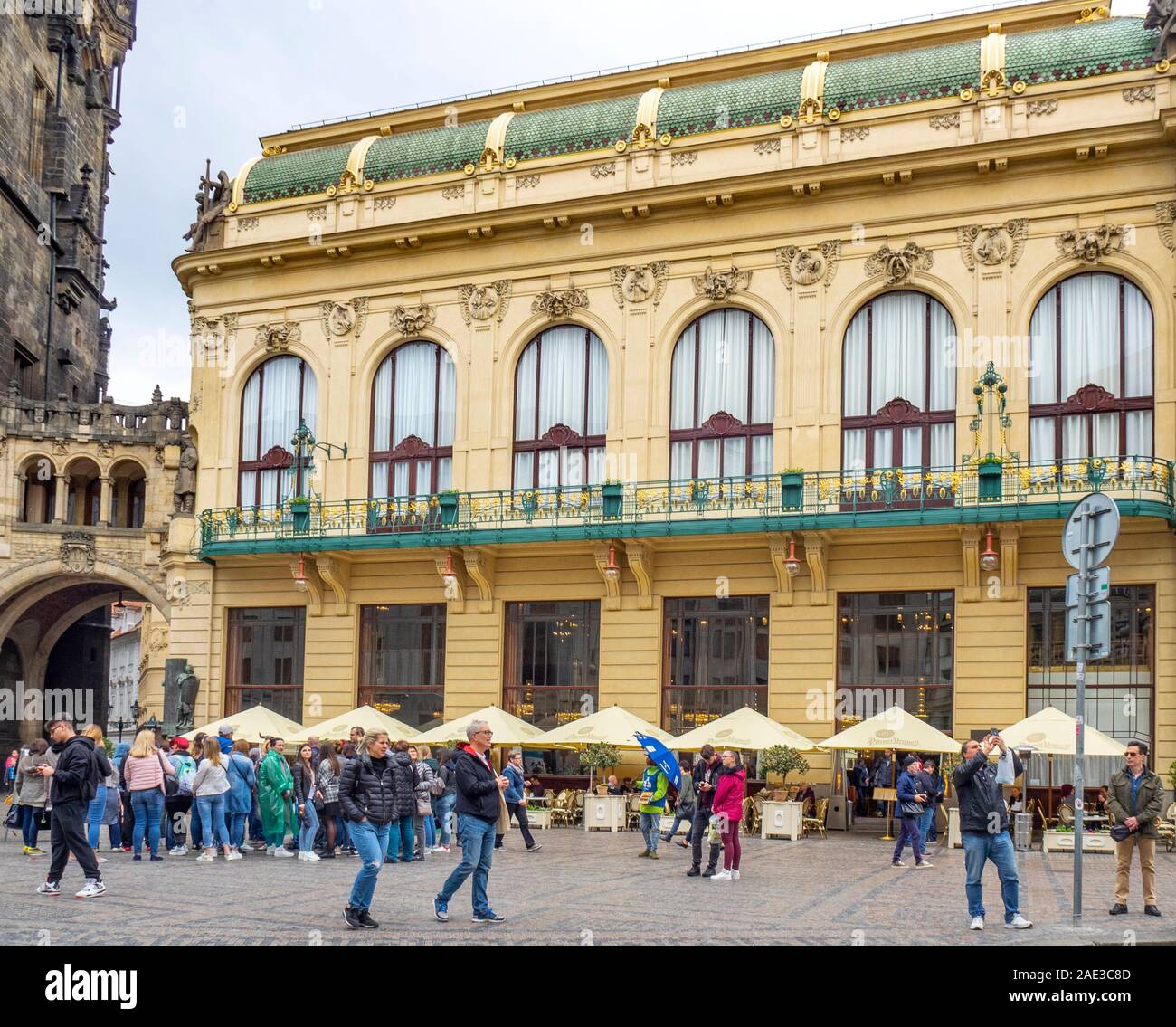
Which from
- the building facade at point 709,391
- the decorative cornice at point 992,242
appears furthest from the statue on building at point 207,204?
the decorative cornice at point 992,242

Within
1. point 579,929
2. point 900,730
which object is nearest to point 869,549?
point 900,730

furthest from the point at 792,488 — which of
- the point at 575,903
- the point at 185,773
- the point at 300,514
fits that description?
the point at 575,903

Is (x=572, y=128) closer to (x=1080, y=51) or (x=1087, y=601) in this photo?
(x=1080, y=51)

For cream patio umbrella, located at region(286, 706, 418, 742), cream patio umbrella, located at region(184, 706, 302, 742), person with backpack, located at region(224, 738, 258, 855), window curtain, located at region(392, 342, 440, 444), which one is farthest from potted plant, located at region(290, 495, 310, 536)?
person with backpack, located at region(224, 738, 258, 855)

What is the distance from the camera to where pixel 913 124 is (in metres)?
33.0

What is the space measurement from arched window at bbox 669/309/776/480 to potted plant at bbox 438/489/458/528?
16.6ft

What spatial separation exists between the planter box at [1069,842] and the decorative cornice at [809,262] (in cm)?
1293

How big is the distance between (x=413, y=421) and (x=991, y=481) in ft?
47.1

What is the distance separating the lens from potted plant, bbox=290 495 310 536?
120ft

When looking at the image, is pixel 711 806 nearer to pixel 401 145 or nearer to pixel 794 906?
pixel 794 906

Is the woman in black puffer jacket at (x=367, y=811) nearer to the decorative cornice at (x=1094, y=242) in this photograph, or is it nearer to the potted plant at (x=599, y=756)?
the potted plant at (x=599, y=756)

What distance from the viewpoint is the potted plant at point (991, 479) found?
3003 centimetres

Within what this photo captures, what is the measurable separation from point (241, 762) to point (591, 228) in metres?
17.7
